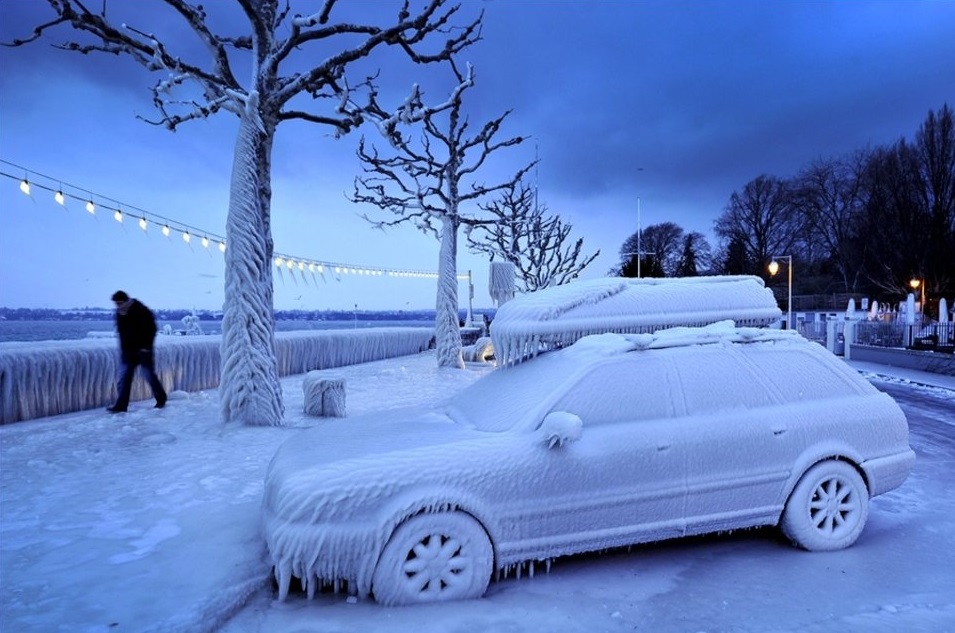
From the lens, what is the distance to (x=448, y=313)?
15484mm

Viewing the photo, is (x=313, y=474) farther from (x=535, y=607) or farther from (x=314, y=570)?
(x=535, y=607)

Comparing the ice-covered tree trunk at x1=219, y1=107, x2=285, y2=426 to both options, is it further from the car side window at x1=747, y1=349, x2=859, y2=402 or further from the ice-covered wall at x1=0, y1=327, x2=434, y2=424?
the car side window at x1=747, y1=349, x2=859, y2=402

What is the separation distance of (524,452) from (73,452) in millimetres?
5371

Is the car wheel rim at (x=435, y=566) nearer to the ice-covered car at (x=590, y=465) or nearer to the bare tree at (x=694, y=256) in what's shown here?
the ice-covered car at (x=590, y=465)

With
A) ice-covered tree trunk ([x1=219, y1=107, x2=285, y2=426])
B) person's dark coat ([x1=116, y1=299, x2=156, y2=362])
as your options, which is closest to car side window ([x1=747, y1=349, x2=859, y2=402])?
ice-covered tree trunk ([x1=219, y1=107, x2=285, y2=426])

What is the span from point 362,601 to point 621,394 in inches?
71.8

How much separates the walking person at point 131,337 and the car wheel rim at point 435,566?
687 centimetres

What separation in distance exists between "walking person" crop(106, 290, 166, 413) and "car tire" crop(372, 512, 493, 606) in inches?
268

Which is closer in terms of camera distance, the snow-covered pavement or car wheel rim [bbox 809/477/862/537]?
the snow-covered pavement

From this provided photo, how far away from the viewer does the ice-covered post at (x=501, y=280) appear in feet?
58.1

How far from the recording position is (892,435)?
3664 mm

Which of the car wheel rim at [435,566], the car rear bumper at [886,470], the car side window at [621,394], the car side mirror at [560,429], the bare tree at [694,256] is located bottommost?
the car wheel rim at [435,566]

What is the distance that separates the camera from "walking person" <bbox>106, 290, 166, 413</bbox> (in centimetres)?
770

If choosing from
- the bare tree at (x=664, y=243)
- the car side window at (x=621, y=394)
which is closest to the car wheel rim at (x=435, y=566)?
the car side window at (x=621, y=394)
